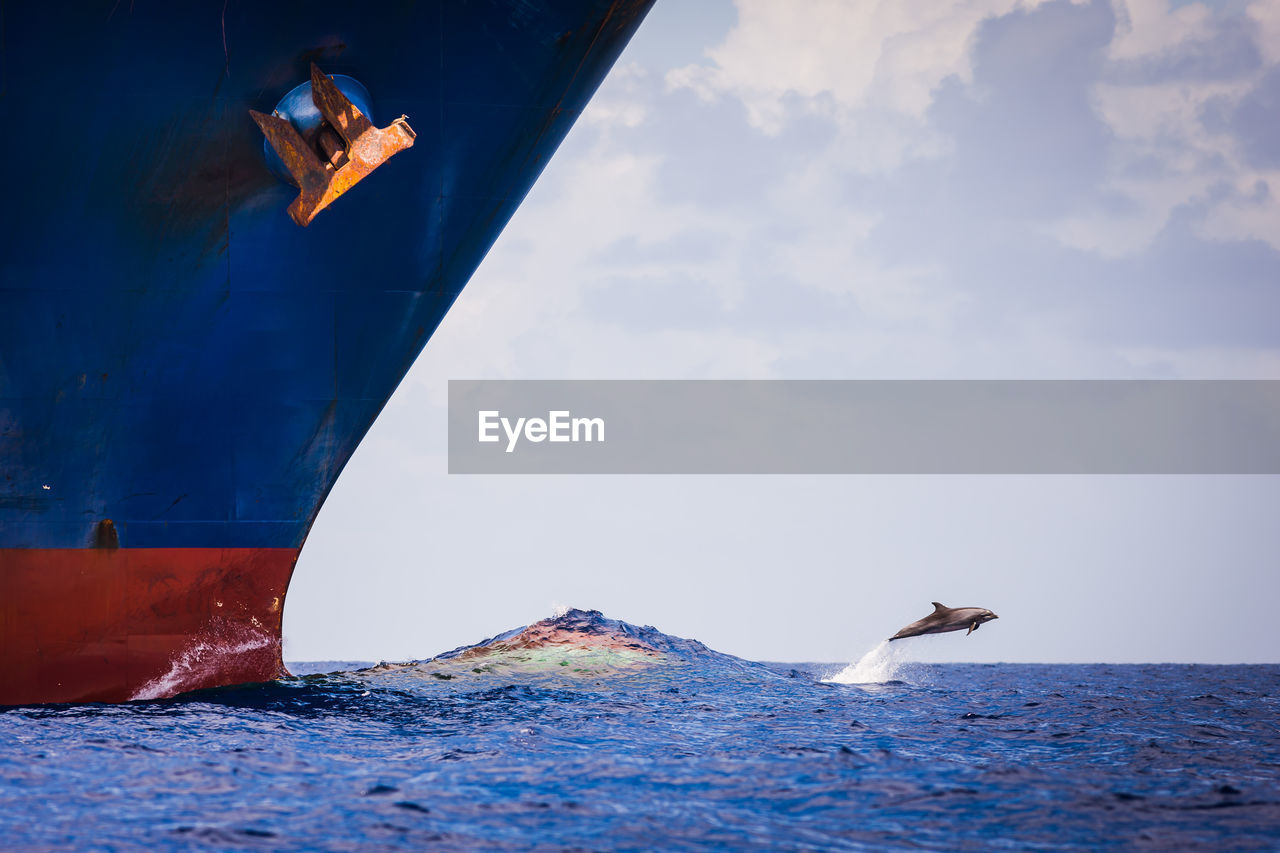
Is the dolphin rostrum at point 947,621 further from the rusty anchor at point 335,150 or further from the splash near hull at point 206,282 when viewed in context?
the rusty anchor at point 335,150

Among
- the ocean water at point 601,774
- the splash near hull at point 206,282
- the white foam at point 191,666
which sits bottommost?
the ocean water at point 601,774

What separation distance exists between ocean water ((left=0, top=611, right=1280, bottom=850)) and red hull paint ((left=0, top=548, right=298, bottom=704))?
0.95ft

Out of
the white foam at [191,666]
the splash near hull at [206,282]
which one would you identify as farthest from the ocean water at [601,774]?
the splash near hull at [206,282]

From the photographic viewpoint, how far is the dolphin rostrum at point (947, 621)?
1612cm

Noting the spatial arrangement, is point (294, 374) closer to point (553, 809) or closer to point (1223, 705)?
point (553, 809)

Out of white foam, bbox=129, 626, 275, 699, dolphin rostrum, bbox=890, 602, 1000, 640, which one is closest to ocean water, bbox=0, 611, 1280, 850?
white foam, bbox=129, 626, 275, 699

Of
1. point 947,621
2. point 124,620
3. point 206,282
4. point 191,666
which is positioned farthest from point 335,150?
point 947,621

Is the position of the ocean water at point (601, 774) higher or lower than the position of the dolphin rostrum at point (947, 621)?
lower

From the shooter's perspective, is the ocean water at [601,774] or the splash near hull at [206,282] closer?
the ocean water at [601,774]

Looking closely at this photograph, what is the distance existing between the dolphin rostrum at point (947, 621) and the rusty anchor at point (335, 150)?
10969mm

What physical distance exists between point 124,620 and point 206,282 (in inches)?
134

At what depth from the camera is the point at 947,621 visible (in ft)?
54.3

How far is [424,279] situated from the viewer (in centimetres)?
1041

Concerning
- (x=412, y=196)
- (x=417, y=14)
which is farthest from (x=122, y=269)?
(x=417, y=14)
